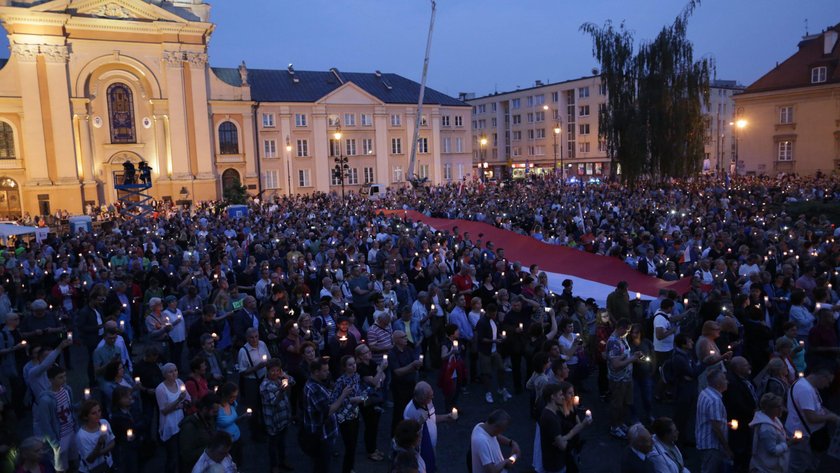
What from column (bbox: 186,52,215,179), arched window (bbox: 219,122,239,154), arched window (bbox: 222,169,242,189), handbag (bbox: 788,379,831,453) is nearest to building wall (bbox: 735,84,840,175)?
arched window (bbox: 219,122,239,154)

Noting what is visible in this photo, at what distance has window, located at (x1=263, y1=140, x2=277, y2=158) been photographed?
175 feet

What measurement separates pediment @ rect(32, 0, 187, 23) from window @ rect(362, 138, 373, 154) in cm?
1908

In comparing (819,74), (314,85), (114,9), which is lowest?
(819,74)

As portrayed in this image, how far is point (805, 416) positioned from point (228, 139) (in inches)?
1988

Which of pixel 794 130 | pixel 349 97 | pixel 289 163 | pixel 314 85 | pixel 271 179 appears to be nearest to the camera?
pixel 794 130

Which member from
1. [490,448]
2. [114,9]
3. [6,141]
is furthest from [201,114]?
[490,448]

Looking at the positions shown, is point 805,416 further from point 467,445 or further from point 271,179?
point 271,179

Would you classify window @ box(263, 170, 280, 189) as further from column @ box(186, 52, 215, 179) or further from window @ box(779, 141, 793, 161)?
window @ box(779, 141, 793, 161)

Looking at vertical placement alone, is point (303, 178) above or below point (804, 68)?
below

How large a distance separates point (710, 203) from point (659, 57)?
12.8 meters

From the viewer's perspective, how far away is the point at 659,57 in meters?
33.3

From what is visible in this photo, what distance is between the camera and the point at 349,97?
56.4 metres

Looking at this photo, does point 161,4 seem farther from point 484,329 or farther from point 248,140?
point 484,329

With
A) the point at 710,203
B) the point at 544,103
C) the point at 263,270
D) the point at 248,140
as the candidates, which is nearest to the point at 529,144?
the point at 544,103
